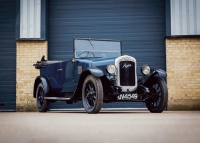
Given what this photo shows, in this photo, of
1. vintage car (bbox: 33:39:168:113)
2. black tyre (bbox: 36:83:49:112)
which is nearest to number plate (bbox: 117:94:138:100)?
vintage car (bbox: 33:39:168:113)

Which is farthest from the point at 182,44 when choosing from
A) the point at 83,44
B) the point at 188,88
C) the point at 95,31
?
the point at 83,44

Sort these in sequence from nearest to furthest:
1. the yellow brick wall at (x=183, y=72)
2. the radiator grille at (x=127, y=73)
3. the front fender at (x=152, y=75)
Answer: the radiator grille at (x=127, y=73) < the front fender at (x=152, y=75) < the yellow brick wall at (x=183, y=72)

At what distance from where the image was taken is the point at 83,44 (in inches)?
391

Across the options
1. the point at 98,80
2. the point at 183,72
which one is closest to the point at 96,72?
the point at 98,80

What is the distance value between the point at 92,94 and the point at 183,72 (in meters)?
4.12

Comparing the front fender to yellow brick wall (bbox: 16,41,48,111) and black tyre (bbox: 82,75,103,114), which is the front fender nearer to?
black tyre (bbox: 82,75,103,114)

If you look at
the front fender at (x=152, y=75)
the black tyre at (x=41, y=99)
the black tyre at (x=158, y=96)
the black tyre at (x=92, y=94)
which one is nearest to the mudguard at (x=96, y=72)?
the black tyre at (x=92, y=94)

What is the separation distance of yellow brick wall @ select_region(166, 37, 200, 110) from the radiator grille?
10.1 ft

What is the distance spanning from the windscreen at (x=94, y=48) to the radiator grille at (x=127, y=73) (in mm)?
1212

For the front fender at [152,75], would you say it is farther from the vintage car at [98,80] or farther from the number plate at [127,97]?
the number plate at [127,97]

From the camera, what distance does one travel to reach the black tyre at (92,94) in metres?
7.95

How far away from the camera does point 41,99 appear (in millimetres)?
10398

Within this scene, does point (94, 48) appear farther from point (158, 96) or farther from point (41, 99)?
point (158, 96)

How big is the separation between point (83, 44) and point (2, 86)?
3.52 meters
